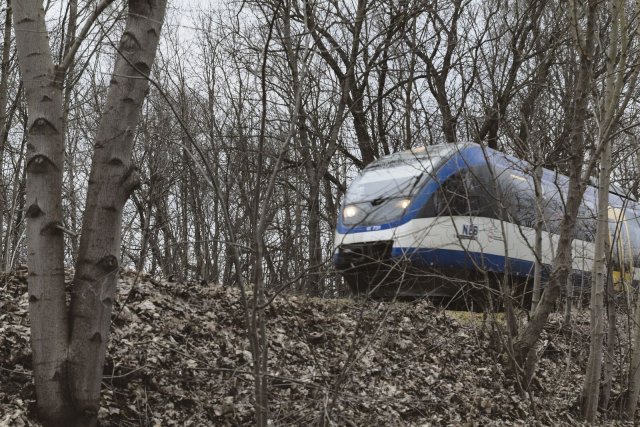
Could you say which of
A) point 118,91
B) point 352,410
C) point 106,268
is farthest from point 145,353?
point 118,91

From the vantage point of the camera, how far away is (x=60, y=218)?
359cm

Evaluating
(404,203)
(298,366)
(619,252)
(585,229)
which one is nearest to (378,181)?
(404,203)

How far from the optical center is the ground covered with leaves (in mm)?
4770

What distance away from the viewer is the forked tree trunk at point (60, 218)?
350 cm

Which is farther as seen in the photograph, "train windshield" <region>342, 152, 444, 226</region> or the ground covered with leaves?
"train windshield" <region>342, 152, 444, 226</region>

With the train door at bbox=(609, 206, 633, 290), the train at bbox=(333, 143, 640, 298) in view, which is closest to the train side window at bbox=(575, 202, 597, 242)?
the train at bbox=(333, 143, 640, 298)

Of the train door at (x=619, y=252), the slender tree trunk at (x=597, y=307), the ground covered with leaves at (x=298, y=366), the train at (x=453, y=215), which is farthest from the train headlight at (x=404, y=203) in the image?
the slender tree trunk at (x=597, y=307)

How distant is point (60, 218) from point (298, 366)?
12.0ft

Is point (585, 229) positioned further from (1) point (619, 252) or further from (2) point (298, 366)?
(2) point (298, 366)

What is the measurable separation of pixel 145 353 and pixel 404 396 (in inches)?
101

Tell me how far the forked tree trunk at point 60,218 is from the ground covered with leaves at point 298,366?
19.8 inches

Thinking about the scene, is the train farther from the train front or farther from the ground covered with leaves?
the ground covered with leaves

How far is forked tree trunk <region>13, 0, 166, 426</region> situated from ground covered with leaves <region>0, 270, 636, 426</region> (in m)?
0.50

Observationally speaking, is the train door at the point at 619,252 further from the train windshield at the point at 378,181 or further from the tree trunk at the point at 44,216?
the tree trunk at the point at 44,216
